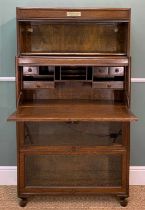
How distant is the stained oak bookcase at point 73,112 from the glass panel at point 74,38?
0.02 meters

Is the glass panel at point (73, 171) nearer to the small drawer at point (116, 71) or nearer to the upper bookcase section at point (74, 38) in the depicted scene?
the small drawer at point (116, 71)

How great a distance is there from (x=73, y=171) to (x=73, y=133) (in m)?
0.33

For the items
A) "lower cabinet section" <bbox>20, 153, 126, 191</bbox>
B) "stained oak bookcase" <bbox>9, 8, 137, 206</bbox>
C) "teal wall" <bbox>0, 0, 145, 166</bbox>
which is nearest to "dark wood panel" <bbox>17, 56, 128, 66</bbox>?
"stained oak bookcase" <bbox>9, 8, 137, 206</bbox>

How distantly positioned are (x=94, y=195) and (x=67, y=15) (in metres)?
1.48

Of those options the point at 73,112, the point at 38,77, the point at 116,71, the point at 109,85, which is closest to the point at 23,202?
the point at 73,112

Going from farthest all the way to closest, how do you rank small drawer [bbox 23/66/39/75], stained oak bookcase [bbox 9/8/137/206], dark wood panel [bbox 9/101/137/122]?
small drawer [bbox 23/66/39/75]
stained oak bookcase [bbox 9/8/137/206]
dark wood panel [bbox 9/101/137/122]

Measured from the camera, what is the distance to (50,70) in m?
2.62

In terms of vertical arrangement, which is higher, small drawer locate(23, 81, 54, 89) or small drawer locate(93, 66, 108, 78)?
small drawer locate(93, 66, 108, 78)

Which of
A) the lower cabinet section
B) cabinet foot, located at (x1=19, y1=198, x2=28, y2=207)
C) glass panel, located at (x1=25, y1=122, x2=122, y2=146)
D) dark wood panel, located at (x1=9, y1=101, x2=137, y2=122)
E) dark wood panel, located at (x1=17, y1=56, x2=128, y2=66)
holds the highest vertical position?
dark wood panel, located at (x1=17, y1=56, x2=128, y2=66)

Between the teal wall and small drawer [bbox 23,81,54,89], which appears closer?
small drawer [bbox 23,81,54,89]

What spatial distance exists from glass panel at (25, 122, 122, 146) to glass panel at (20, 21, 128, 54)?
673 millimetres

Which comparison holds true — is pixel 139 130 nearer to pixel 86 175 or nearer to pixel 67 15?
pixel 86 175

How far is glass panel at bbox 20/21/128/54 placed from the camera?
2740 mm

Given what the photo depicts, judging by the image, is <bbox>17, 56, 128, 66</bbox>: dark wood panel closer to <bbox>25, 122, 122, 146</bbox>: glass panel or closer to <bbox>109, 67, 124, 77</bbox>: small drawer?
<bbox>109, 67, 124, 77</bbox>: small drawer
